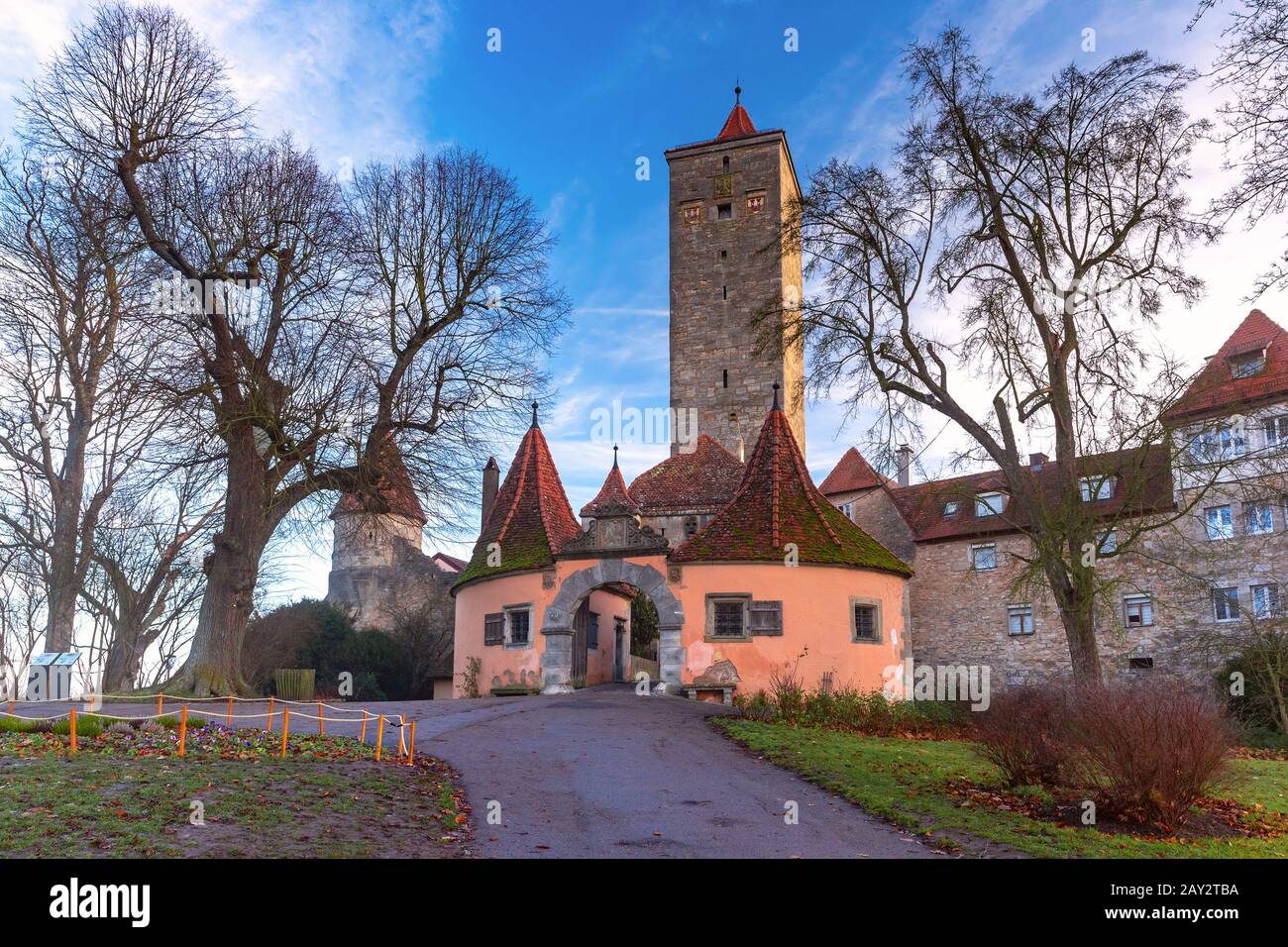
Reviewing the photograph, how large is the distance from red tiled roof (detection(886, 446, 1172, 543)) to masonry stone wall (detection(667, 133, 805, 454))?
616 centimetres

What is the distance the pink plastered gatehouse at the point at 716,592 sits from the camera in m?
22.2

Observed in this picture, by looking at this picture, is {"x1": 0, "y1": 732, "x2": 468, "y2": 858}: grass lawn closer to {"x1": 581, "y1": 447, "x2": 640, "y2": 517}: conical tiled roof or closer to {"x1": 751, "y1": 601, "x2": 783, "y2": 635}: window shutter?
{"x1": 751, "y1": 601, "x2": 783, "y2": 635}: window shutter

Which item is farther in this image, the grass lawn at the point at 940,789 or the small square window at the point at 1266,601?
the small square window at the point at 1266,601

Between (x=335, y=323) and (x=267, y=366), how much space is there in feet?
5.32

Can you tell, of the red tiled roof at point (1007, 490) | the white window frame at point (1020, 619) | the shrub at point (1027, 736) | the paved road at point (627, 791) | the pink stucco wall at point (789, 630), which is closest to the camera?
the paved road at point (627, 791)

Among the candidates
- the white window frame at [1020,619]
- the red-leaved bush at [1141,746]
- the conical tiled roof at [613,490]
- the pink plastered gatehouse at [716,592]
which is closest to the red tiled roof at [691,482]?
the conical tiled roof at [613,490]

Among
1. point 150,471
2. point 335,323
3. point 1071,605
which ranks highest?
point 335,323

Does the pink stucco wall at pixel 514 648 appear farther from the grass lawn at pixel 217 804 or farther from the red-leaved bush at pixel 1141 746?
the red-leaved bush at pixel 1141 746

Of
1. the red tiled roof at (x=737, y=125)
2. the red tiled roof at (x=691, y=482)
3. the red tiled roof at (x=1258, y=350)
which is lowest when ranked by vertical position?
the red tiled roof at (x=691, y=482)

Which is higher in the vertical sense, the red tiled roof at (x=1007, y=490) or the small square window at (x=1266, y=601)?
the red tiled roof at (x=1007, y=490)

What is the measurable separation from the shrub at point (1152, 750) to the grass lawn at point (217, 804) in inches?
242

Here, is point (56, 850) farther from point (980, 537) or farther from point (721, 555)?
point (980, 537)
